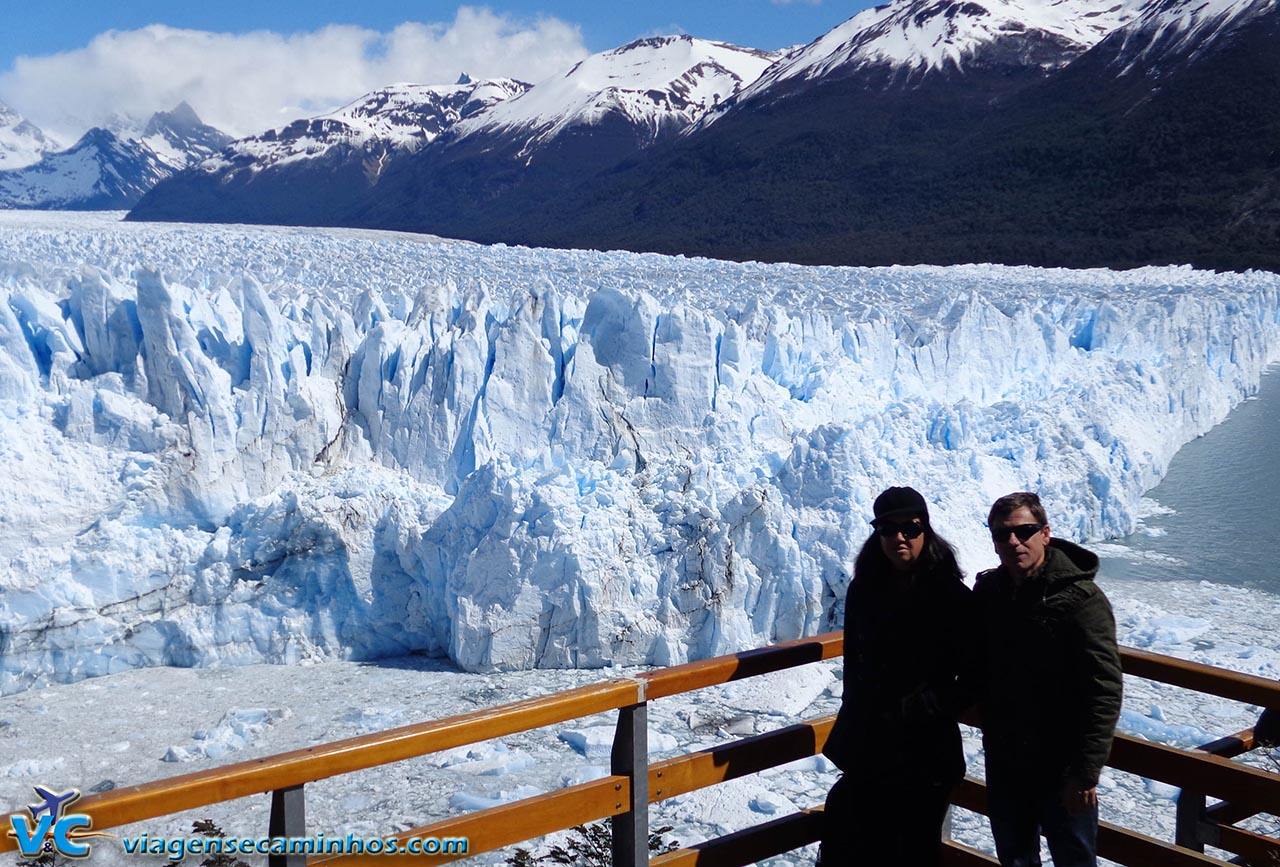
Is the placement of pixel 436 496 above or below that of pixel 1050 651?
below

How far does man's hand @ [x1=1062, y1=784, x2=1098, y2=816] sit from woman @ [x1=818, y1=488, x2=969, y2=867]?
0.17 m

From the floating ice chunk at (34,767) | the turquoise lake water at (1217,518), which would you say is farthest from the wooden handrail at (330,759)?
the turquoise lake water at (1217,518)

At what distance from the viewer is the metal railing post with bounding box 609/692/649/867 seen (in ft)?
5.55

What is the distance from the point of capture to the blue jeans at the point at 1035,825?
166 centimetres

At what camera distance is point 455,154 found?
69750 mm

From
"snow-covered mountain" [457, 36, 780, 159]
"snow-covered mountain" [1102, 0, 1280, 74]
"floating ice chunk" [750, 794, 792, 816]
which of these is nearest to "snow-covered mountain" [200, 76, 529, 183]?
"snow-covered mountain" [457, 36, 780, 159]

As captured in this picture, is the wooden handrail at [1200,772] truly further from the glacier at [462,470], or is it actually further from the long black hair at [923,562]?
the glacier at [462,470]

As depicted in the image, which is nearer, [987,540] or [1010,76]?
[987,540]

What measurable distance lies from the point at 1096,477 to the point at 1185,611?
1.82 metres

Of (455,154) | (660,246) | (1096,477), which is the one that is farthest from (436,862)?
(455,154)

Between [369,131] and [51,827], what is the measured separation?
86.6 metres

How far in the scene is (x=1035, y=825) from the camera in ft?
5.66

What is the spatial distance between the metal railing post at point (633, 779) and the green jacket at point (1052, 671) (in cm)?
57

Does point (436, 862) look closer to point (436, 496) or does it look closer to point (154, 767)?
point (154, 767)
